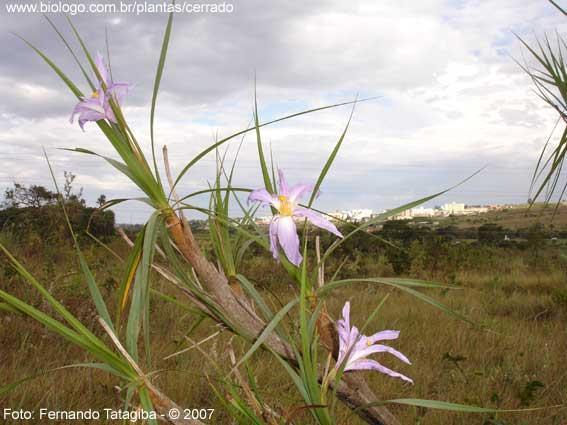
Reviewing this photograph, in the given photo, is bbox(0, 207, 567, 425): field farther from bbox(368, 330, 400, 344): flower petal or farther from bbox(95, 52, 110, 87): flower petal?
bbox(95, 52, 110, 87): flower petal

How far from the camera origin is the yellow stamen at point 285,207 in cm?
74

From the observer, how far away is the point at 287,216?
0.73m

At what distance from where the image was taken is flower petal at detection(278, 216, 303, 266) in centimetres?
70

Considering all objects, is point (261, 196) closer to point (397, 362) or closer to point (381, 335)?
point (381, 335)

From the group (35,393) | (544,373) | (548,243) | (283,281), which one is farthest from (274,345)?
(548,243)

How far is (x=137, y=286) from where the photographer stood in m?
0.66

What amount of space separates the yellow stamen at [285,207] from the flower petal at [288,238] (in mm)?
13

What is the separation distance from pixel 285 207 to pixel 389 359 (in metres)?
2.86

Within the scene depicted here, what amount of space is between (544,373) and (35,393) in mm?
3028

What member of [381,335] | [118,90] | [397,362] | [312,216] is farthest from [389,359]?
[118,90]

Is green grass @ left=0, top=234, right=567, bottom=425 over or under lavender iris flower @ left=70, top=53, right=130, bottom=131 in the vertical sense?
under

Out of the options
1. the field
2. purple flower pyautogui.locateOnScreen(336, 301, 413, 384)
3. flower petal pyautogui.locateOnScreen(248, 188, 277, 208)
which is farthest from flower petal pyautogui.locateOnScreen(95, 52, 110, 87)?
purple flower pyautogui.locateOnScreen(336, 301, 413, 384)

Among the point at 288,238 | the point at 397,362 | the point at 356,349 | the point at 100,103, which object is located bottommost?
the point at 397,362

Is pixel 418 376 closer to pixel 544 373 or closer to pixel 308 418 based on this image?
pixel 544 373
